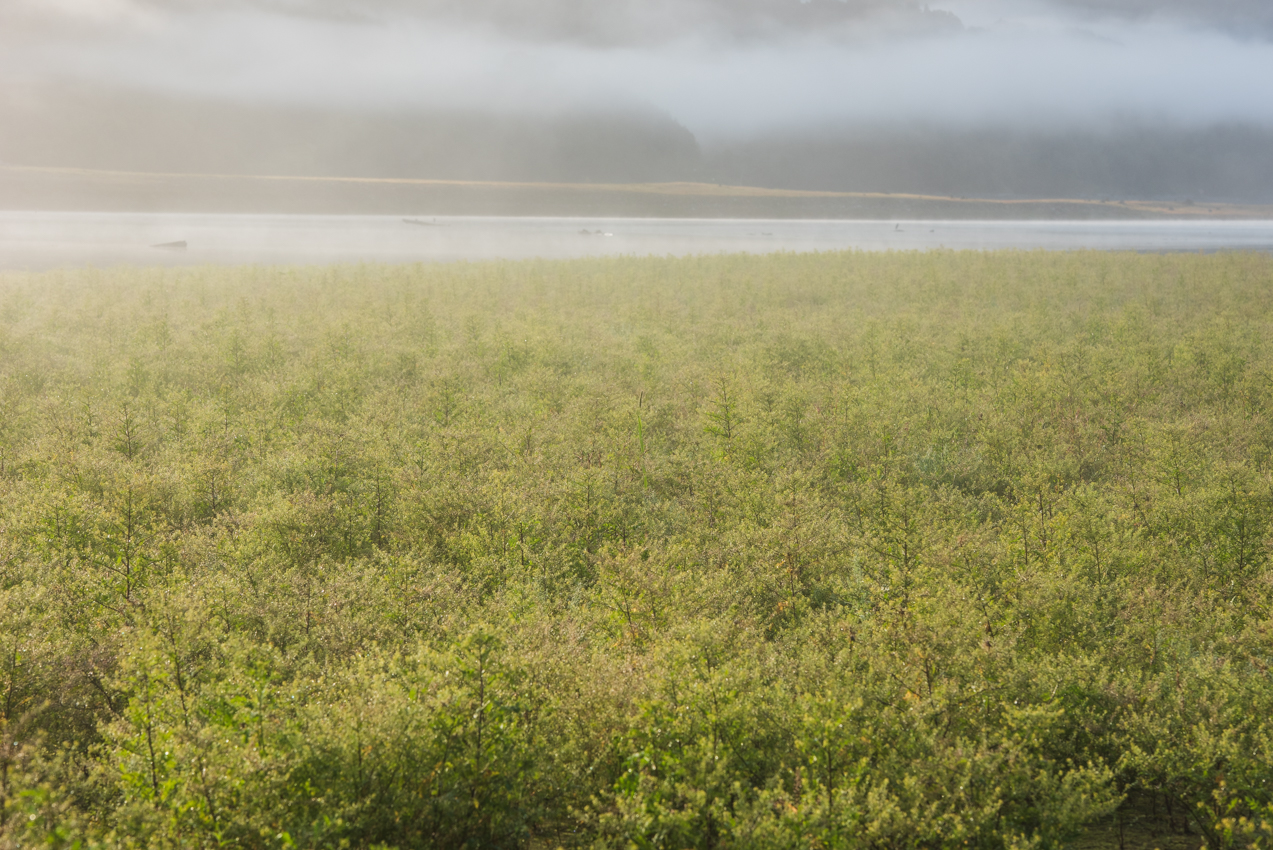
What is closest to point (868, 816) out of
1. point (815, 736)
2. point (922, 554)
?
point (815, 736)

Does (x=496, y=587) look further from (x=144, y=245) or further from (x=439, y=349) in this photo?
(x=144, y=245)

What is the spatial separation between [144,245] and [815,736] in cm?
14137

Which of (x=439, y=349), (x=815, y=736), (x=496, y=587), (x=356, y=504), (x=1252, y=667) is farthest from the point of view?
(x=439, y=349)

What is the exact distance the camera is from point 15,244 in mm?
108938

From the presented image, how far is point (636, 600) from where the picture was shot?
9.00 meters

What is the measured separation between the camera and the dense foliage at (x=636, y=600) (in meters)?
5.77

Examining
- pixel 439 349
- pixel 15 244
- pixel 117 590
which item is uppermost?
pixel 15 244

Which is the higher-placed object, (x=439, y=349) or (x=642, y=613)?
(x=439, y=349)

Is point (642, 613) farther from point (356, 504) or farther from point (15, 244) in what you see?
point (15, 244)

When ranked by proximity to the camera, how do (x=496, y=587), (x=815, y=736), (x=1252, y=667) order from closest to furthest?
(x=815, y=736), (x=1252, y=667), (x=496, y=587)

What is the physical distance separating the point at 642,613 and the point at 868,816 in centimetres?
374

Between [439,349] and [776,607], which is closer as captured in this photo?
[776,607]

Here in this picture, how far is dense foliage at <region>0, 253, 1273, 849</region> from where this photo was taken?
577cm

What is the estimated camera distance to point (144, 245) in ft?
382
